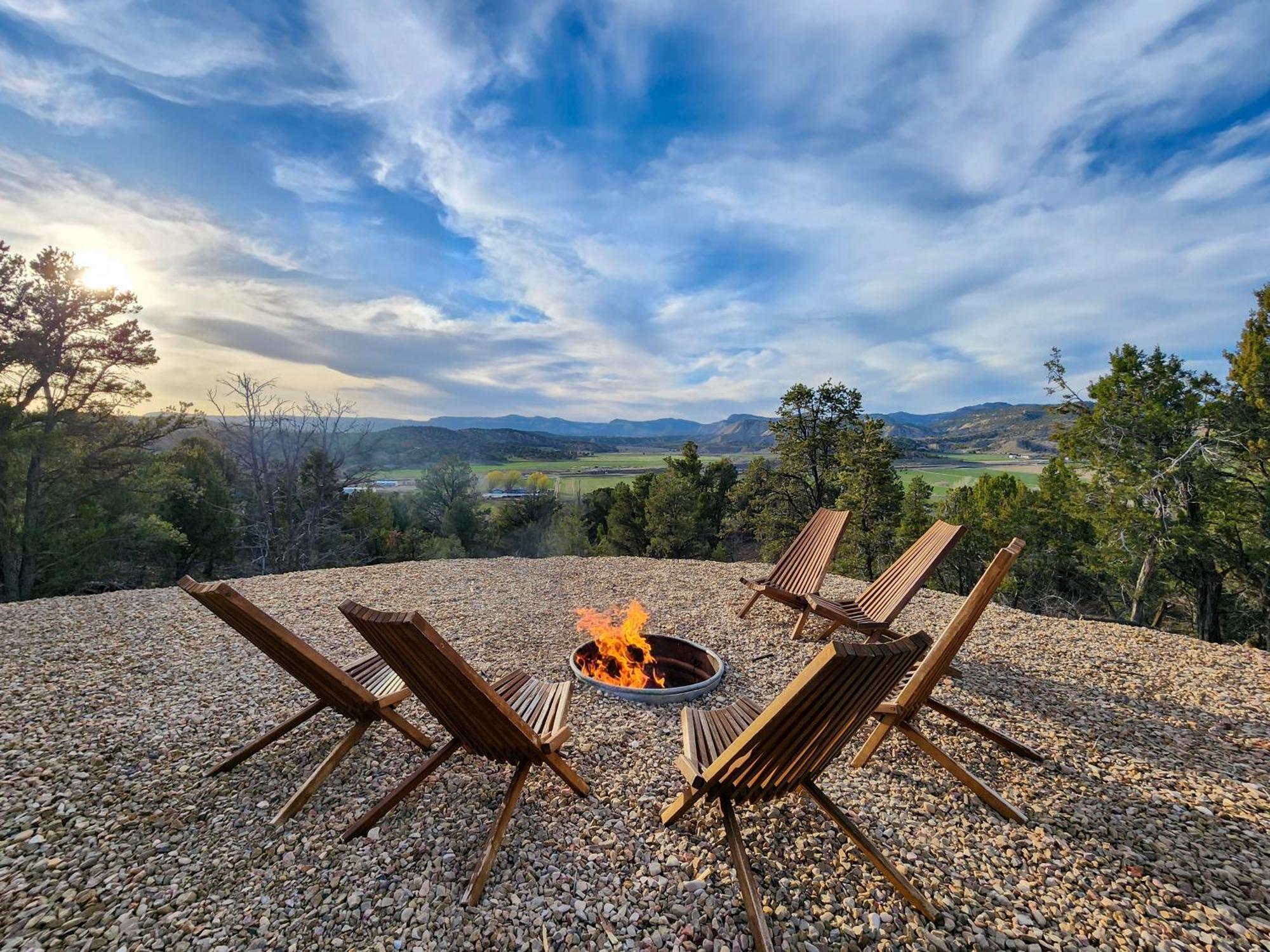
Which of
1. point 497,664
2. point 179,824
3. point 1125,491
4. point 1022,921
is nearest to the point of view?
point 1022,921

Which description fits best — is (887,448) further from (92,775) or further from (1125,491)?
(92,775)

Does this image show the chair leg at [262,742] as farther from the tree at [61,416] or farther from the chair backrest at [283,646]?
the tree at [61,416]

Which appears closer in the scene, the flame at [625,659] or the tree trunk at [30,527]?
the flame at [625,659]

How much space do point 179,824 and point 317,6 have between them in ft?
23.5

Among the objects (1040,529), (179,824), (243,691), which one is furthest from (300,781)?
(1040,529)

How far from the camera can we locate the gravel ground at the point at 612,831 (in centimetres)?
193

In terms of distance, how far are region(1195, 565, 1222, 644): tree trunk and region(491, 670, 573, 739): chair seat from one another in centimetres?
1735

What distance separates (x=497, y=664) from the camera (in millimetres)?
4559

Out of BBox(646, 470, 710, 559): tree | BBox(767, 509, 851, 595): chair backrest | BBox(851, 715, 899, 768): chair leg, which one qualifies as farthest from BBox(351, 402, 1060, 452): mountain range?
BBox(851, 715, 899, 768): chair leg

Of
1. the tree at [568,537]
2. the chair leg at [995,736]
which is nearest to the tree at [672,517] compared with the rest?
the tree at [568,537]

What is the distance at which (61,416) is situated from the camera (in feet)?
35.0

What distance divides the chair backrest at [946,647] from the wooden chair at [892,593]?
1385mm

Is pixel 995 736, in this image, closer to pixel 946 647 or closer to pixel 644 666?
pixel 946 647

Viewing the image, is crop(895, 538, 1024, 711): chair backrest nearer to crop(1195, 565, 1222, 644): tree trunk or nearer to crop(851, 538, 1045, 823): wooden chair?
crop(851, 538, 1045, 823): wooden chair
